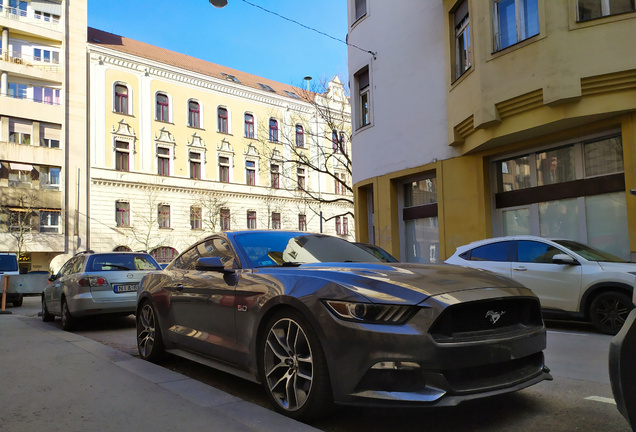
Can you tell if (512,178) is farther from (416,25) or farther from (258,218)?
(258,218)

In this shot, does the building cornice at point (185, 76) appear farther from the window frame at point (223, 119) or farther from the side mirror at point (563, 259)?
the side mirror at point (563, 259)

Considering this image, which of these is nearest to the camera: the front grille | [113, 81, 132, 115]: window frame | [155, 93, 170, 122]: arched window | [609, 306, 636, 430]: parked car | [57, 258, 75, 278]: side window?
[609, 306, 636, 430]: parked car

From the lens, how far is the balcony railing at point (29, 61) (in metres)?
34.1

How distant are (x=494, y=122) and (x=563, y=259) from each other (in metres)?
4.53

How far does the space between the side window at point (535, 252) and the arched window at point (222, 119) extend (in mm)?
36664

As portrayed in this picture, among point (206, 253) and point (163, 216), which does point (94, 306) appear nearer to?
point (206, 253)

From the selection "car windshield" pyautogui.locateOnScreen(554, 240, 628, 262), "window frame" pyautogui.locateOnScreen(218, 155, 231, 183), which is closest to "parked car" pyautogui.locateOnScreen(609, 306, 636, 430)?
"car windshield" pyautogui.locateOnScreen(554, 240, 628, 262)

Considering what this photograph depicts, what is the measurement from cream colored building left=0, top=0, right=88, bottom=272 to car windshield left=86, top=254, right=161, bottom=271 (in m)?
27.2

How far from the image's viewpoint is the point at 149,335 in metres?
5.85

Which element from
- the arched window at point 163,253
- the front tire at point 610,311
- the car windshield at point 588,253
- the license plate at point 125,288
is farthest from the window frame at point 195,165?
the front tire at point 610,311

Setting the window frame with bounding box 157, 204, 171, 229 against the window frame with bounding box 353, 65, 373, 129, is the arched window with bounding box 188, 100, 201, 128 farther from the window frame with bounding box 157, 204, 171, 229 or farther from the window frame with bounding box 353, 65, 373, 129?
the window frame with bounding box 353, 65, 373, 129

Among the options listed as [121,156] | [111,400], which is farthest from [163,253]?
[111,400]

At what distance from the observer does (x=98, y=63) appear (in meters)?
36.2

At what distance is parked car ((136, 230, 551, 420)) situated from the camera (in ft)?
10.1
